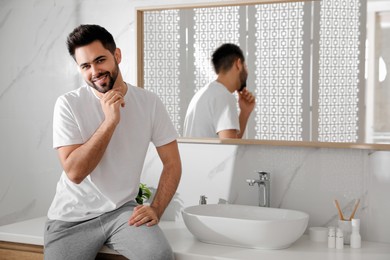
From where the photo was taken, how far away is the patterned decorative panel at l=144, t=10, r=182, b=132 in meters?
2.95

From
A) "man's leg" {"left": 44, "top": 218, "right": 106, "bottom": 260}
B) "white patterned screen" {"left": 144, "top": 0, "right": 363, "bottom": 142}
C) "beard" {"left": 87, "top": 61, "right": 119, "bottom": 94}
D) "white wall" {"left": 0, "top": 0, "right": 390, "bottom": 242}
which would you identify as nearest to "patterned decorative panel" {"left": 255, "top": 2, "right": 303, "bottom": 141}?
"white patterned screen" {"left": 144, "top": 0, "right": 363, "bottom": 142}

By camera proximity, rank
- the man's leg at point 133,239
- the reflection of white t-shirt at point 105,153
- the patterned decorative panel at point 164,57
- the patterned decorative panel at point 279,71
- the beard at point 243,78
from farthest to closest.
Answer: the patterned decorative panel at point 164,57 → the beard at point 243,78 → the patterned decorative panel at point 279,71 → the reflection of white t-shirt at point 105,153 → the man's leg at point 133,239

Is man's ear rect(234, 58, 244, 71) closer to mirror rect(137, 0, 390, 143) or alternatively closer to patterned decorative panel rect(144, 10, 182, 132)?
mirror rect(137, 0, 390, 143)

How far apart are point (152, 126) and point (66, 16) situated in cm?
97

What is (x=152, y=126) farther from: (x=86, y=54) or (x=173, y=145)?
(x=86, y=54)

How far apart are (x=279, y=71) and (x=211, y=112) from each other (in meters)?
0.38

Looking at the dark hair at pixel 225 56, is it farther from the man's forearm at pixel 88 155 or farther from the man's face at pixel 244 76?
the man's forearm at pixel 88 155

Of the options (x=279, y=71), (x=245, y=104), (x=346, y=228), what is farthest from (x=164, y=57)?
(x=346, y=228)

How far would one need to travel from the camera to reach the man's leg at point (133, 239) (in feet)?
7.52

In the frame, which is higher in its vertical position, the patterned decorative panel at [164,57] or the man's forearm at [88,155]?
the patterned decorative panel at [164,57]

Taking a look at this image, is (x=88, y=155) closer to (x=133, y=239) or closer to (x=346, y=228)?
(x=133, y=239)

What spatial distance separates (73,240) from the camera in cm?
239

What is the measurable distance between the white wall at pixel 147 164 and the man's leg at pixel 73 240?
26.0 inches

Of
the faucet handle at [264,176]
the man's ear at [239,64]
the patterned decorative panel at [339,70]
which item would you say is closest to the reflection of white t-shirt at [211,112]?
the man's ear at [239,64]
